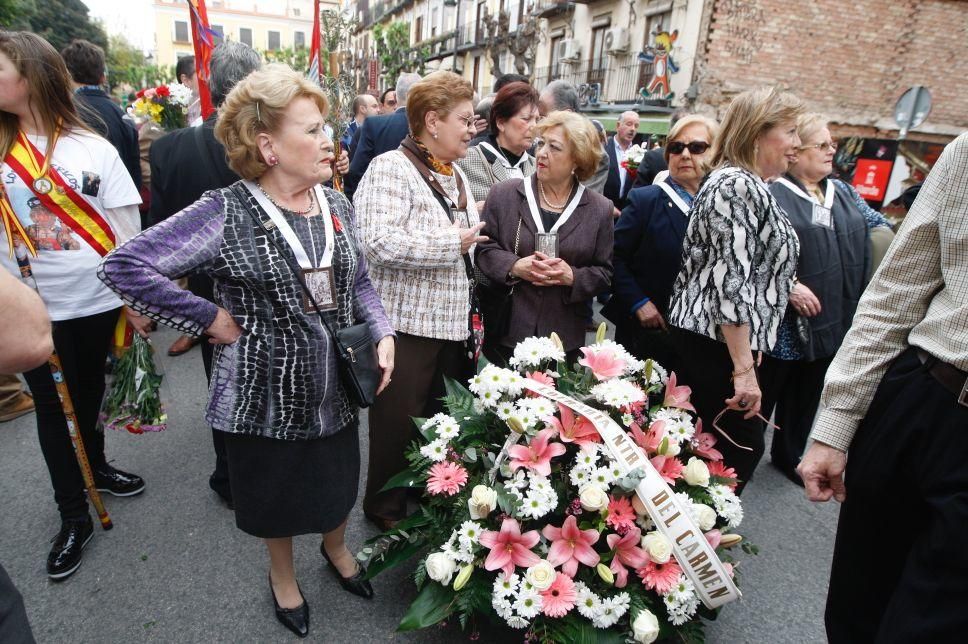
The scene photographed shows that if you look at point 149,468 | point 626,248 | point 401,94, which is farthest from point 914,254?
point 401,94

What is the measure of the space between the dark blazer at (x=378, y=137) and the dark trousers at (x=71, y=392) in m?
2.50

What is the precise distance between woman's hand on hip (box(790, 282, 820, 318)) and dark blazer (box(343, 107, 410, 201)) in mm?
3059

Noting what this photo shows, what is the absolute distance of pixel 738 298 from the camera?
2225mm

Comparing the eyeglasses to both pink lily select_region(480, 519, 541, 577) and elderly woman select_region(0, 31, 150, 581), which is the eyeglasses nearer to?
pink lily select_region(480, 519, 541, 577)

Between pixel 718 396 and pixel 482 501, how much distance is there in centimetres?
114

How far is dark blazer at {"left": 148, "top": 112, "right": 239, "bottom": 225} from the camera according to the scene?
268 centimetres

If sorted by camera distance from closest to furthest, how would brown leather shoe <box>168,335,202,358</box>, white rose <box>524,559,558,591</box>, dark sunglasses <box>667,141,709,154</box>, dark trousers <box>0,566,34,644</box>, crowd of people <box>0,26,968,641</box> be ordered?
dark trousers <box>0,566,34,644</box>
crowd of people <box>0,26,968,641</box>
white rose <box>524,559,558,591</box>
dark sunglasses <box>667,141,709,154</box>
brown leather shoe <box>168,335,202,358</box>

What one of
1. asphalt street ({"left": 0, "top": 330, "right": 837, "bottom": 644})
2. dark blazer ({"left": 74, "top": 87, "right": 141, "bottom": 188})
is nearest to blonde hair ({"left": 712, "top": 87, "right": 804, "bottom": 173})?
asphalt street ({"left": 0, "top": 330, "right": 837, "bottom": 644})

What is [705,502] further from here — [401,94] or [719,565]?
[401,94]

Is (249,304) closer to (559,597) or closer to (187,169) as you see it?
(187,169)

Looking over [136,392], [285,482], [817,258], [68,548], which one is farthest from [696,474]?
[68,548]

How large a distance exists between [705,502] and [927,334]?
1081 mm

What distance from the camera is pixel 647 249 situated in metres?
3.04

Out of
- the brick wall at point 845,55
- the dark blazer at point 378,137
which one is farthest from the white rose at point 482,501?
the brick wall at point 845,55
